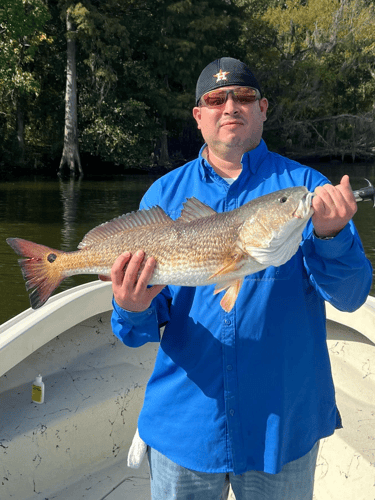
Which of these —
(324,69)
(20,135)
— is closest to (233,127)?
(20,135)

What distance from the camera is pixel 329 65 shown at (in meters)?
42.5

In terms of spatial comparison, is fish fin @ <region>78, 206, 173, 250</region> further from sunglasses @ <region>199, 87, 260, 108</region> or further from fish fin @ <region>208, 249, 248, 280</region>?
sunglasses @ <region>199, 87, 260, 108</region>

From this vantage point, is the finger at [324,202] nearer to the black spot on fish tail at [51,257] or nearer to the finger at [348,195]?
the finger at [348,195]

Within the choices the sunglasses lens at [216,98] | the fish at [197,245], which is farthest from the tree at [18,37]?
the fish at [197,245]

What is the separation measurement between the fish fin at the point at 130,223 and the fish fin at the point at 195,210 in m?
0.10

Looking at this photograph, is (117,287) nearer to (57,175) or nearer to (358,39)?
(57,175)

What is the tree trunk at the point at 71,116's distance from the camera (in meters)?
32.7

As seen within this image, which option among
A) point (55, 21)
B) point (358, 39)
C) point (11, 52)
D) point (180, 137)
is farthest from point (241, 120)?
point (358, 39)

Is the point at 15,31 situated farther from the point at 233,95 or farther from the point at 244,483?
the point at 244,483

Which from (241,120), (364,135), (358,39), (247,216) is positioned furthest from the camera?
(364,135)

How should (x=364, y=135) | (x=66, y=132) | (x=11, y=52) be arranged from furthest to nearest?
(x=364, y=135) → (x=66, y=132) → (x=11, y=52)

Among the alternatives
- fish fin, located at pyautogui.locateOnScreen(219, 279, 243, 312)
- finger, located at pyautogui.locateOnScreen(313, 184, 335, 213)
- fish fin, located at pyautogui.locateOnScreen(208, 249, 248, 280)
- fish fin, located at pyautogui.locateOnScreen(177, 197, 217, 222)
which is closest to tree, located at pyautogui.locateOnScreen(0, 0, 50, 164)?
Result: fish fin, located at pyautogui.locateOnScreen(177, 197, 217, 222)

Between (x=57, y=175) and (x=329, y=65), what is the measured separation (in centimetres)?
2354

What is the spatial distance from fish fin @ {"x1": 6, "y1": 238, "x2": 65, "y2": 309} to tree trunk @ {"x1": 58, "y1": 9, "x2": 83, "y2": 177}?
106 feet
